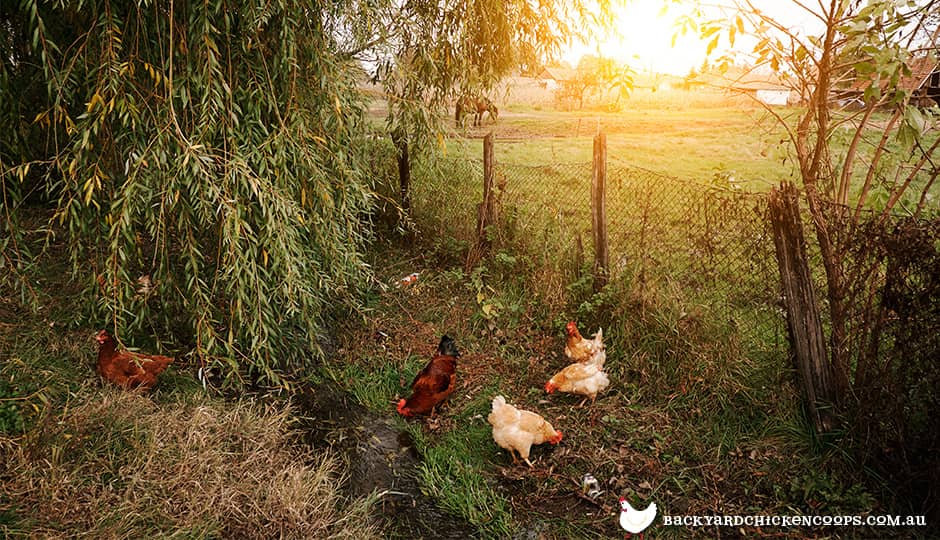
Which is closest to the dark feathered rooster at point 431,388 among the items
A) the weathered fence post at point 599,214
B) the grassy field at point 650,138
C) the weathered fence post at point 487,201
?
the weathered fence post at point 599,214

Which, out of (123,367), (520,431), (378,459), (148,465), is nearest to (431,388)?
(378,459)

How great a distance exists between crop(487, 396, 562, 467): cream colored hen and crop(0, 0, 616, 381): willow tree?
1.47 meters

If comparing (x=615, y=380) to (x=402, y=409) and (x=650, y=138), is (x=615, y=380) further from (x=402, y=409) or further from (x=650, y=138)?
(x=650, y=138)

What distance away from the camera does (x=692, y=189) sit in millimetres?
4035

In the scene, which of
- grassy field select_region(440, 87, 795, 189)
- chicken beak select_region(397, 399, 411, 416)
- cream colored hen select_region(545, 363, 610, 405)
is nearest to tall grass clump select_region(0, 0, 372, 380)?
chicken beak select_region(397, 399, 411, 416)

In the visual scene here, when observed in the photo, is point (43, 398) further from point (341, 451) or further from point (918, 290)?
point (918, 290)

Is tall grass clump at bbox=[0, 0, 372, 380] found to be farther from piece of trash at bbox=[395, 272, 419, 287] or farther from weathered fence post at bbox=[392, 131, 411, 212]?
weathered fence post at bbox=[392, 131, 411, 212]

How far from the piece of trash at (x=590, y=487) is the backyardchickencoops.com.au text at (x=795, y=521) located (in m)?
0.38

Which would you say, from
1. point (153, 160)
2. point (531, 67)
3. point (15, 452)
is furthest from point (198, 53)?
point (531, 67)

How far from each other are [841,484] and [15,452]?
4.07 metres

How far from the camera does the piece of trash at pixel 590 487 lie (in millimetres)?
3258

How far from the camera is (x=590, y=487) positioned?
10.8ft

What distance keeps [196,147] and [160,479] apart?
1.72 m

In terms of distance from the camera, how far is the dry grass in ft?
8.94
